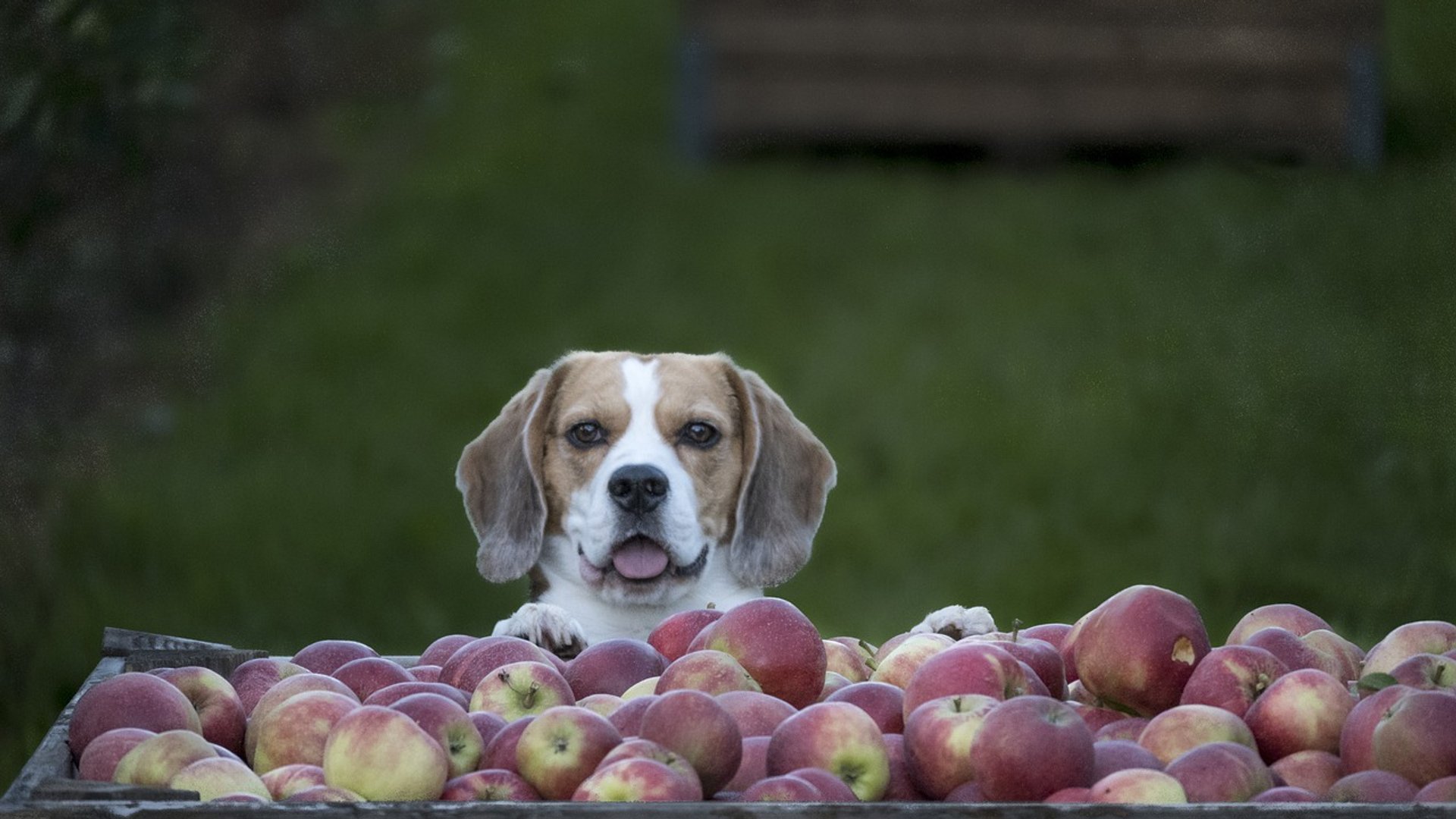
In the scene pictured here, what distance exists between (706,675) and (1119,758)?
1.95 ft

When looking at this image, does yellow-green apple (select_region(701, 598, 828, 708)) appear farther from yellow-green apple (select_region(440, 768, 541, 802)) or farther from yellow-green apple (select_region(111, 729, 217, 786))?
yellow-green apple (select_region(111, 729, 217, 786))

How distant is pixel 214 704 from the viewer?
2670mm

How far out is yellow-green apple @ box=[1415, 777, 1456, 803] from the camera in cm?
216

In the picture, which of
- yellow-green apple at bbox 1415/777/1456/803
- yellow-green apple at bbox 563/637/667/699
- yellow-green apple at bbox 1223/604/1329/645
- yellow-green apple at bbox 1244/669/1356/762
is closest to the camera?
yellow-green apple at bbox 1415/777/1456/803

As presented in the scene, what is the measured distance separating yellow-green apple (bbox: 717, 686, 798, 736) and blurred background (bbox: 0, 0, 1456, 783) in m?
2.69

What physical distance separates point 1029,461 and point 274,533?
3.40m

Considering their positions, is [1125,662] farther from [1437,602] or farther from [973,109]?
[973,109]

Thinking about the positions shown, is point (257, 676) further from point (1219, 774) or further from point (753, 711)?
point (1219, 774)

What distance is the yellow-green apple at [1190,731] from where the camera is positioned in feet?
7.97

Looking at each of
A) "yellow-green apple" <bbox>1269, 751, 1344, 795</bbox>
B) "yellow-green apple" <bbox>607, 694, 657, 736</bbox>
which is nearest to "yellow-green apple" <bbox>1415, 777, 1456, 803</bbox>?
"yellow-green apple" <bbox>1269, 751, 1344, 795</bbox>

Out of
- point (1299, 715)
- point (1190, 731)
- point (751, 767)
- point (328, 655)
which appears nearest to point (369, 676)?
point (328, 655)

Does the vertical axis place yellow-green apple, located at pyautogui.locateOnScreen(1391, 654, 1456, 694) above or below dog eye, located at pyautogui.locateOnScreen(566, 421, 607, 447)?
below

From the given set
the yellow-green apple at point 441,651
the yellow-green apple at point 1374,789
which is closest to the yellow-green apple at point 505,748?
the yellow-green apple at point 441,651

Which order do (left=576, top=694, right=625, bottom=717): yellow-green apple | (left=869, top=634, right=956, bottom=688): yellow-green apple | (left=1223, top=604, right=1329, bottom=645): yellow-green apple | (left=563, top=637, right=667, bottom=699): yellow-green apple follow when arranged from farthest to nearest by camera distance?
(left=1223, top=604, right=1329, bottom=645): yellow-green apple
(left=869, top=634, right=956, bottom=688): yellow-green apple
(left=563, top=637, right=667, bottom=699): yellow-green apple
(left=576, top=694, right=625, bottom=717): yellow-green apple
